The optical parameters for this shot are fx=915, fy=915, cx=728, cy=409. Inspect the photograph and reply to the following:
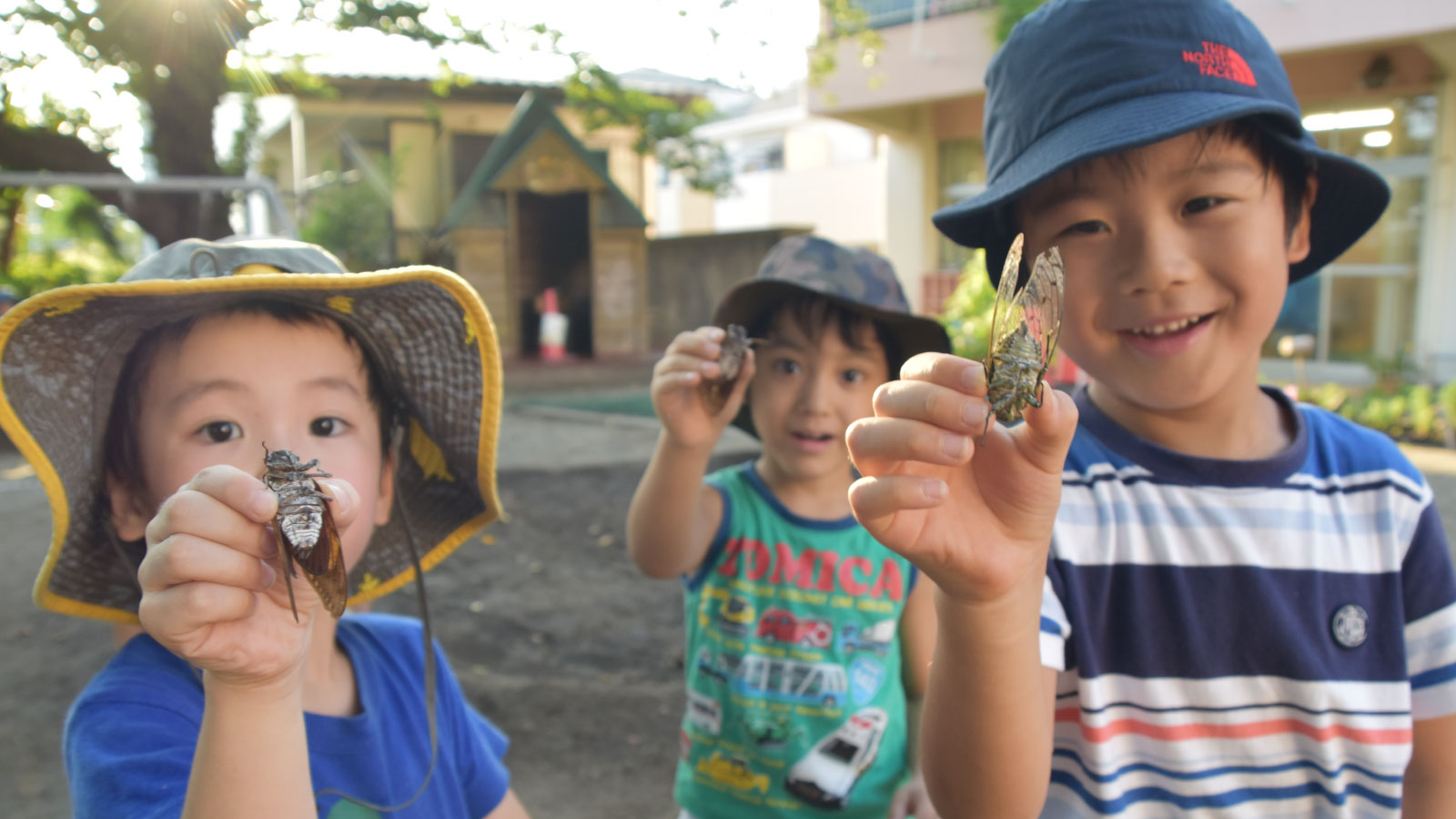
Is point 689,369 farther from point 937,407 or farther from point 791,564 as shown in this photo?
point 937,407

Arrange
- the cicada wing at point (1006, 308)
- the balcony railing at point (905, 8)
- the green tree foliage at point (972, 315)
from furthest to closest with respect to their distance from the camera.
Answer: the balcony railing at point (905, 8) → the green tree foliage at point (972, 315) → the cicada wing at point (1006, 308)

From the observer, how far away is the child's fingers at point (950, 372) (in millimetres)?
1072

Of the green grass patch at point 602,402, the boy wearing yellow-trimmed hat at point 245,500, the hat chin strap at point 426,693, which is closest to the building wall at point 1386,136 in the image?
Result: the green grass patch at point 602,402

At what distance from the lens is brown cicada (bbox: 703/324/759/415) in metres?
2.09

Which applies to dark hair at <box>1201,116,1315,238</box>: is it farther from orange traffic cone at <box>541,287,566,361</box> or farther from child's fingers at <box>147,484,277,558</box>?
orange traffic cone at <box>541,287,566,361</box>

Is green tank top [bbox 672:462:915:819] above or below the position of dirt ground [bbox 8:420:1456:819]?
above

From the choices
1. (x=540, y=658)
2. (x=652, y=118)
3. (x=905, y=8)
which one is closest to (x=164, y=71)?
(x=540, y=658)

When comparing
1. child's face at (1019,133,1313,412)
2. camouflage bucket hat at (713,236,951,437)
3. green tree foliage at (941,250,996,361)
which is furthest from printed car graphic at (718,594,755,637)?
green tree foliage at (941,250,996,361)

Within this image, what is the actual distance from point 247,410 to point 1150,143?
144cm

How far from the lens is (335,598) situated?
44.3 inches

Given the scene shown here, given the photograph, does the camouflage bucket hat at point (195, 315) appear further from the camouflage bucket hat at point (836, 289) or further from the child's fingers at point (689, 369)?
the camouflage bucket hat at point (836, 289)

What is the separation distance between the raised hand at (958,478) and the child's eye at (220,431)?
939 millimetres

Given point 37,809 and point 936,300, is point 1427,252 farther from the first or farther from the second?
point 37,809

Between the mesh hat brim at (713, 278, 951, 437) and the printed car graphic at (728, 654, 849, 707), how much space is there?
660 mm
